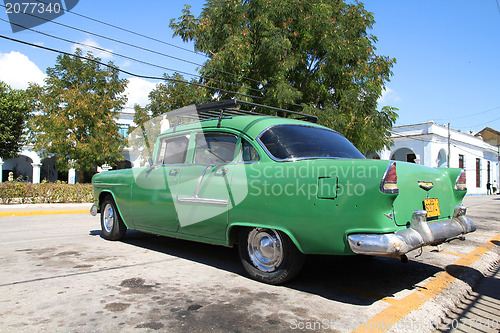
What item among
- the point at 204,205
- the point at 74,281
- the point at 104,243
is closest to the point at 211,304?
the point at 204,205

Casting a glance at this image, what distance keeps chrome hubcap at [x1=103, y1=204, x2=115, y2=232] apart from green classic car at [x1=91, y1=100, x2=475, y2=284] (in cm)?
90

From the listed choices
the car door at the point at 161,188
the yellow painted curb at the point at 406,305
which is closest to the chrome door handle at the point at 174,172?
the car door at the point at 161,188

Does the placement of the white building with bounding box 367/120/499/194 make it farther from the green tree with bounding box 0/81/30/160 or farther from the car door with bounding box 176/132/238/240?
the green tree with bounding box 0/81/30/160

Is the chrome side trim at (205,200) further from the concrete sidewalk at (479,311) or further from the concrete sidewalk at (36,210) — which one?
the concrete sidewalk at (36,210)

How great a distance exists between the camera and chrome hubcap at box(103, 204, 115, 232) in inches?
233

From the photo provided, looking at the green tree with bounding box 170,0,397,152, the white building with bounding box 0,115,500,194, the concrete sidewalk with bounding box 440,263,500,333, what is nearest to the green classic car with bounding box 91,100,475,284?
the concrete sidewalk with bounding box 440,263,500,333

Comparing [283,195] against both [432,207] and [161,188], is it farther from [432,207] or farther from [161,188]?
[161,188]

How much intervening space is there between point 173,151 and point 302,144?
197 cm

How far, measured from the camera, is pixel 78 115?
58.5ft

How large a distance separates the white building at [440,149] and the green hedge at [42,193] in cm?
1852

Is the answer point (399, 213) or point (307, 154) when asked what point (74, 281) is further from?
point (399, 213)

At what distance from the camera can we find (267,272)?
359cm

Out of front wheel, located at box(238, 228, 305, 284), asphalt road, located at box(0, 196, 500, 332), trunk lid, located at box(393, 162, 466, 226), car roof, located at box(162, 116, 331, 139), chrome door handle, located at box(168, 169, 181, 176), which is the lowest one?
asphalt road, located at box(0, 196, 500, 332)

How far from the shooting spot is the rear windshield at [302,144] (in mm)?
3664
